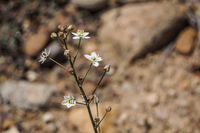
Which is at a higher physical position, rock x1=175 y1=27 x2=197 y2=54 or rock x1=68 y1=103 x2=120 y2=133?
rock x1=175 y1=27 x2=197 y2=54

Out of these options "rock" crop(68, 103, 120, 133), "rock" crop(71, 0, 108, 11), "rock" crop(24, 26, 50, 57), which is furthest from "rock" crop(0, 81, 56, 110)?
"rock" crop(71, 0, 108, 11)

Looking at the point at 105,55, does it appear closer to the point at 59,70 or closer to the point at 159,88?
the point at 59,70

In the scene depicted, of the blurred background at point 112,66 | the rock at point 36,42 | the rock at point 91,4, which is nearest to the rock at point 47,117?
the blurred background at point 112,66

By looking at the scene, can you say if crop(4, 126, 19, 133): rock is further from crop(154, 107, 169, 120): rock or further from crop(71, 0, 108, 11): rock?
crop(71, 0, 108, 11): rock

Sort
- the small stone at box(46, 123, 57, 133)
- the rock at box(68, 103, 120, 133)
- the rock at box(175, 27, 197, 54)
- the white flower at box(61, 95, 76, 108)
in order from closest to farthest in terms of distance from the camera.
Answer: the white flower at box(61, 95, 76, 108), the rock at box(68, 103, 120, 133), the small stone at box(46, 123, 57, 133), the rock at box(175, 27, 197, 54)

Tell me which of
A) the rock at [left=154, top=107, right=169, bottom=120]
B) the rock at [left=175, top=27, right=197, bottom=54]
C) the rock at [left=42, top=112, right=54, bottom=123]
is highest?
the rock at [left=175, top=27, right=197, bottom=54]

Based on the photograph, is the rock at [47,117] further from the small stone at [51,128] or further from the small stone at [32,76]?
the small stone at [32,76]

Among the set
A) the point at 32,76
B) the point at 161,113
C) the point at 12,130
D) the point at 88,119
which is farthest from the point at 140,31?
the point at 12,130
